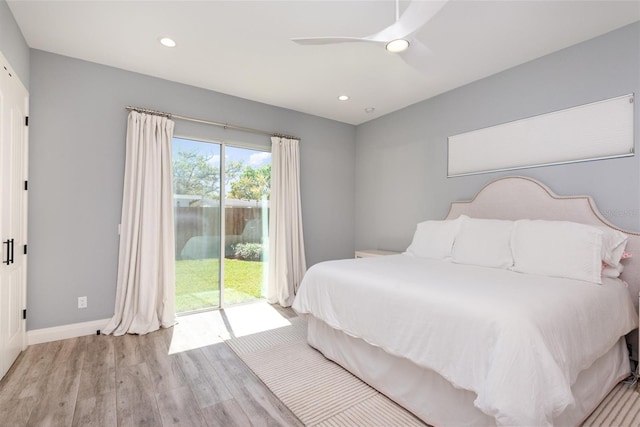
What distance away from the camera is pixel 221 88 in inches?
148

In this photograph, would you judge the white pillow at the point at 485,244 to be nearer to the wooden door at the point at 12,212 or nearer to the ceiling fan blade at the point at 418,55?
the ceiling fan blade at the point at 418,55

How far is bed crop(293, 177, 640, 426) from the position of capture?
1360 millimetres

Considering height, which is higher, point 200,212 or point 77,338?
point 200,212

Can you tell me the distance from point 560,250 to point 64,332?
4378 millimetres

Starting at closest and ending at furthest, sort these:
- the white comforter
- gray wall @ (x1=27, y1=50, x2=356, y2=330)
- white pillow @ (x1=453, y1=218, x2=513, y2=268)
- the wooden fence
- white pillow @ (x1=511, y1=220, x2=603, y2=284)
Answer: the white comforter → white pillow @ (x1=511, y1=220, x2=603, y2=284) → white pillow @ (x1=453, y1=218, x2=513, y2=268) → gray wall @ (x1=27, y1=50, x2=356, y2=330) → the wooden fence

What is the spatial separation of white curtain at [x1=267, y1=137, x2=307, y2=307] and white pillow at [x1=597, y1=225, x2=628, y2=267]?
3221 millimetres

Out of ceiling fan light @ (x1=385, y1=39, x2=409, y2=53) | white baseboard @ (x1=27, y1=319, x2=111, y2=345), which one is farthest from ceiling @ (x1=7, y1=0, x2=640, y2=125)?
white baseboard @ (x1=27, y1=319, x2=111, y2=345)

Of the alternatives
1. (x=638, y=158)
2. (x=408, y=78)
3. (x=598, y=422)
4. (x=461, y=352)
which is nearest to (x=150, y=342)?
(x=461, y=352)

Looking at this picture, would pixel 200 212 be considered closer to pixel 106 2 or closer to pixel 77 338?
pixel 77 338

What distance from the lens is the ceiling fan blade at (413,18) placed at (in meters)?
1.60

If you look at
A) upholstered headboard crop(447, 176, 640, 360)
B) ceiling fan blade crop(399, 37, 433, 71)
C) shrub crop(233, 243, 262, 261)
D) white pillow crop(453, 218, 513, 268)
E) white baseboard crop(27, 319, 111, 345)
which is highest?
ceiling fan blade crop(399, 37, 433, 71)

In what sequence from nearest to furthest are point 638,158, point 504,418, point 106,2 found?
point 504,418, point 106,2, point 638,158

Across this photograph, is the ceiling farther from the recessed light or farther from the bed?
Result: the bed

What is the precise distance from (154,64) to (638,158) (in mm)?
4400
